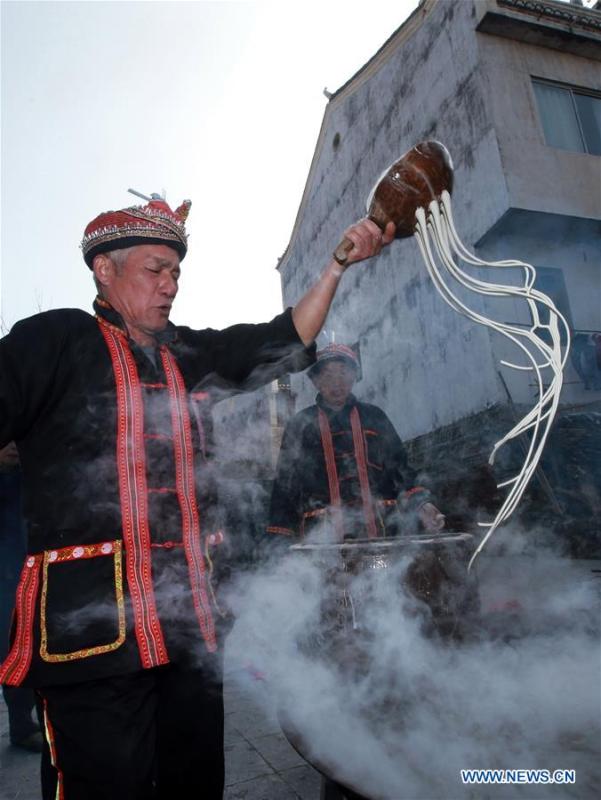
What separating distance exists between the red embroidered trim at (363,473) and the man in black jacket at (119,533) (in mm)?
2092

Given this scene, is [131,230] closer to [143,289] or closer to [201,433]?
[143,289]

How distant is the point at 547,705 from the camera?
1.84m

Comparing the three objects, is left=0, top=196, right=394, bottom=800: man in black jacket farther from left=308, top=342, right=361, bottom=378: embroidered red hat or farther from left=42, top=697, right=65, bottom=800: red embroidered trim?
left=308, top=342, right=361, bottom=378: embroidered red hat

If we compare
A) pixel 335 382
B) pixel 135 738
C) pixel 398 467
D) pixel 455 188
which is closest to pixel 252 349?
pixel 135 738

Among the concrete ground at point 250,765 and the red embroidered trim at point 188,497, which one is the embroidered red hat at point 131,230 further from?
the concrete ground at point 250,765

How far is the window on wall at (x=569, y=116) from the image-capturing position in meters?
9.97

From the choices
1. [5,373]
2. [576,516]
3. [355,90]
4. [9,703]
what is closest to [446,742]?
[5,373]

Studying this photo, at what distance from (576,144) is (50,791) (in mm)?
12044

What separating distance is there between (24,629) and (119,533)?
1.13ft

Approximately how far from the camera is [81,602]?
1.46 meters

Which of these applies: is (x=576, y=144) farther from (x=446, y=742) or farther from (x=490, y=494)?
(x=446, y=742)

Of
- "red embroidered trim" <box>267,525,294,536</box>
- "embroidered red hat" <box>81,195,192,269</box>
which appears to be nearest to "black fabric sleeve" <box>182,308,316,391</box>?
"embroidered red hat" <box>81,195,192,269</box>

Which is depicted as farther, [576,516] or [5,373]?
[576,516]

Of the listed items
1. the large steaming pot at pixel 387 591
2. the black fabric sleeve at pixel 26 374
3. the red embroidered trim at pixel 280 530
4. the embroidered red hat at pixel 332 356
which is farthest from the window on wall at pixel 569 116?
the black fabric sleeve at pixel 26 374
